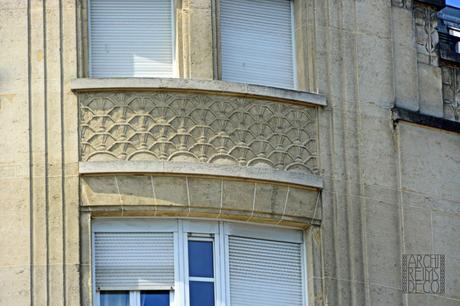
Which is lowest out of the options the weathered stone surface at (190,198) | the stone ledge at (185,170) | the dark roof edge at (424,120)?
the weathered stone surface at (190,198)

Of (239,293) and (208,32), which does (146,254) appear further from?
(208,32)

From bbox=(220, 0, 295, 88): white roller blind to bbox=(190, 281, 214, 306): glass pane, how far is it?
10.0 feet

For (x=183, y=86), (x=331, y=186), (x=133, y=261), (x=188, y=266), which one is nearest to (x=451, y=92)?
(x=331, y=186)

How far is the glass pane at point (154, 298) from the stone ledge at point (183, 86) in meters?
2.77

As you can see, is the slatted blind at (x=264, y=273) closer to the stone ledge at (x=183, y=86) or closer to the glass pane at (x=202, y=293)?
the glass pane at (x=202, y=293)

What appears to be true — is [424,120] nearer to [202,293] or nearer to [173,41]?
[173,41]

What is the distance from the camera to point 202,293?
1203 inches

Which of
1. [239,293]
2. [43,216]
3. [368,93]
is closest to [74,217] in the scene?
[43,216]

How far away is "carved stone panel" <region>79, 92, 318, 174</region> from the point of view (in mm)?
30703

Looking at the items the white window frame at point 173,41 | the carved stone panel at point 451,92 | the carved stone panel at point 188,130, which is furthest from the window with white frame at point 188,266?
the carved stone panel at point 451,92

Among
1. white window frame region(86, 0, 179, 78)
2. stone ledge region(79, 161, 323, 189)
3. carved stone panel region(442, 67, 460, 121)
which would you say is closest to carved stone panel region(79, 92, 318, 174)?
stone ledge region(79, 161, 323, 189)

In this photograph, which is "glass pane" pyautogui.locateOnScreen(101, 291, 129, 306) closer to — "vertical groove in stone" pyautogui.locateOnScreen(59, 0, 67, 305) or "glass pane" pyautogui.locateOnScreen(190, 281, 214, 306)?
"vertical groove in stone" pyautogui.locateOnScreen(59, 0, 67, 305)

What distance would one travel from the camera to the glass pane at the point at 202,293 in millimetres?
30484

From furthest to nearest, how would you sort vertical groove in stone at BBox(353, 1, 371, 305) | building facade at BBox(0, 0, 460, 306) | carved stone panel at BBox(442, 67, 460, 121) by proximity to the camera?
carved stone panel at BBox(442, 67, 460, 121), vertical groove in stone at BBox(353, 1, 371, 305), building facade at BBox(0, 0, 460, 306)
